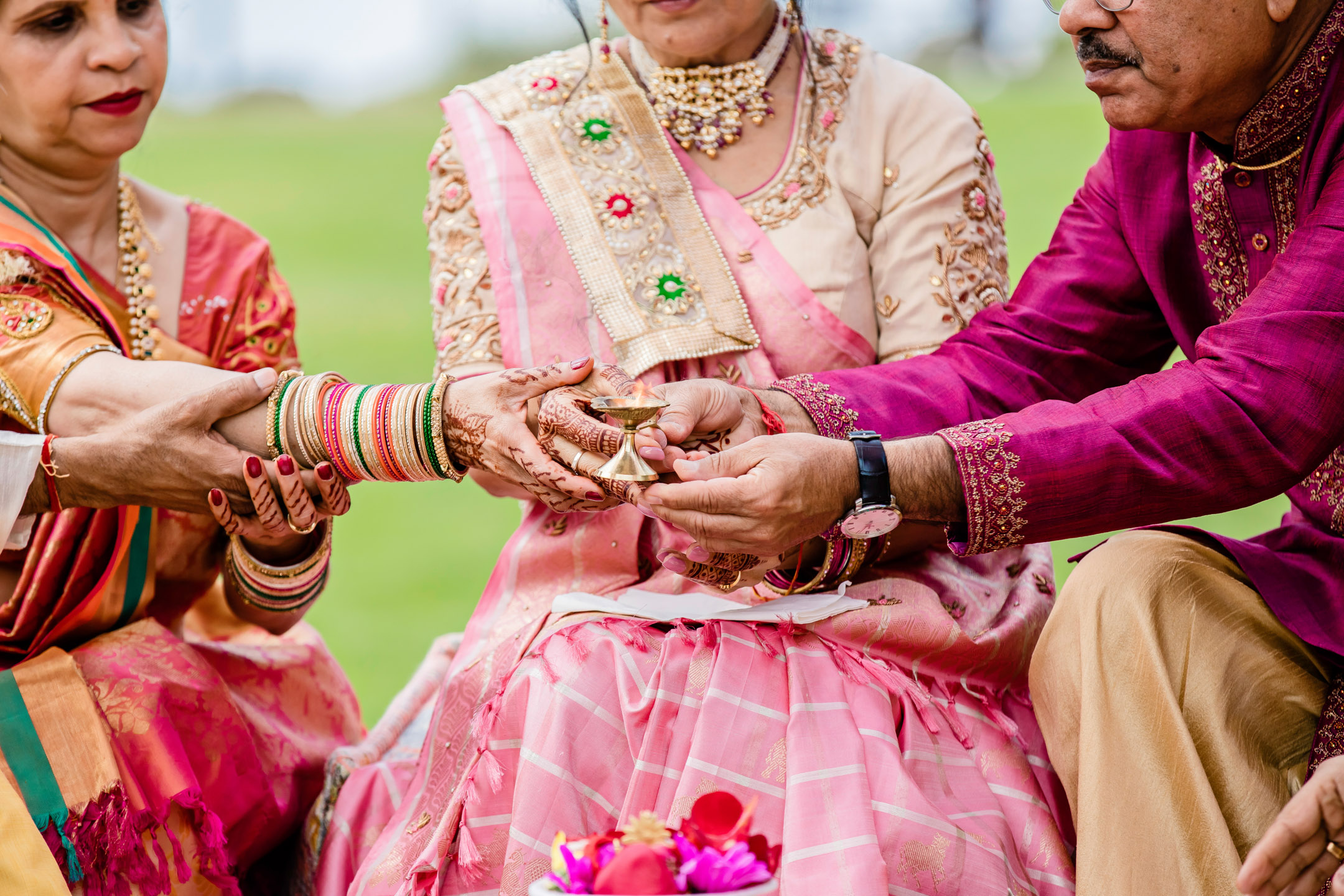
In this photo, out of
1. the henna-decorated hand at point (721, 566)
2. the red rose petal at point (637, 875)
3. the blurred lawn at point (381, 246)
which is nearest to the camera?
the red rose petal at point (637, 875)

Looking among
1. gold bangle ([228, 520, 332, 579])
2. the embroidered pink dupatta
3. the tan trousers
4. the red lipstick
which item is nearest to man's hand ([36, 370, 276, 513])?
gold bangle ([228, 520, 332, 579])

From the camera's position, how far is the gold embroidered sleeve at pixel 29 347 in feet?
8.04

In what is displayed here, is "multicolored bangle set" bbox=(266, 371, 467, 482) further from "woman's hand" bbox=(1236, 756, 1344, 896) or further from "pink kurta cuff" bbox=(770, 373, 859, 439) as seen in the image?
"woman's hand" bbox=(1236, 756, 1344, 896)

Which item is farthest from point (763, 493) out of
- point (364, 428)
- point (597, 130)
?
point (597, 130)

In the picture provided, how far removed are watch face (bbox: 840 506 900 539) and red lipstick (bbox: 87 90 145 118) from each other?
5.16ft

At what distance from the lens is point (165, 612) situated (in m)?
2.83

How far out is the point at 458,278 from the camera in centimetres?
262

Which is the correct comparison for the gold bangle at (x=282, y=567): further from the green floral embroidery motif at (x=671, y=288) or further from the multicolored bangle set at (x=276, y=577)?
the green floral embroidery motif at (x=671, y=288)

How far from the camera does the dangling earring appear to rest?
2.78 metres

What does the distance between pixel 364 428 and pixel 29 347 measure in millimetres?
622

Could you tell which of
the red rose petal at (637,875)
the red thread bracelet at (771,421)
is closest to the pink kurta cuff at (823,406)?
the red thread bracelet at (771,421)

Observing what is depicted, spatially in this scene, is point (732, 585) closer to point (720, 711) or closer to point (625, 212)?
point (720, 711)

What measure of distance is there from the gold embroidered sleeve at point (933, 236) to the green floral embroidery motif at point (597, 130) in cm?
54

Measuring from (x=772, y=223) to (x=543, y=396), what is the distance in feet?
1.92
